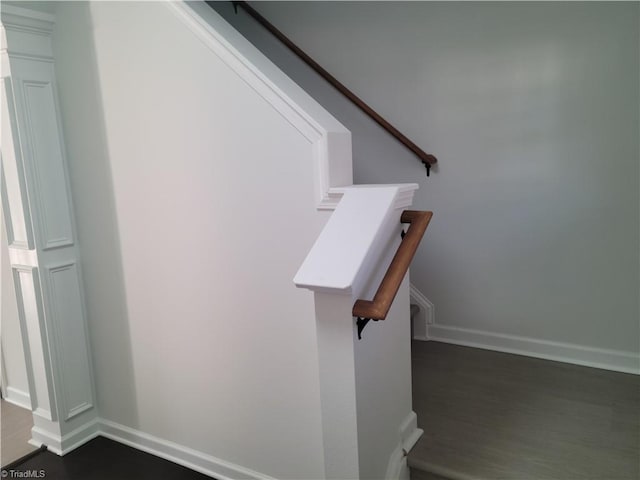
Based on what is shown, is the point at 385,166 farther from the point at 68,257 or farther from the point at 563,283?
the point at 68,257

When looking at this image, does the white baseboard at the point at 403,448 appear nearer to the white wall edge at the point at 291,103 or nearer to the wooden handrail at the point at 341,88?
the white wall edge at the point at 291,103

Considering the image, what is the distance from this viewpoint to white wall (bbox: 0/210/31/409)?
248 cm

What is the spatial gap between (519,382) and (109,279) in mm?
1950

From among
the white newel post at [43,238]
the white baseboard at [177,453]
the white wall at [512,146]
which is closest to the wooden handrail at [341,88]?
the white wall at [512,146]

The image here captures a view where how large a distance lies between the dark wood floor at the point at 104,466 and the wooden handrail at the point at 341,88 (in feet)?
6.14

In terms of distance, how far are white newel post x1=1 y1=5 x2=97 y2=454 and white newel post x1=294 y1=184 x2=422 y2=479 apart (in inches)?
54.4

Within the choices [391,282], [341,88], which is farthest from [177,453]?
[341,88]

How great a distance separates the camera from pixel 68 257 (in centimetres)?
219

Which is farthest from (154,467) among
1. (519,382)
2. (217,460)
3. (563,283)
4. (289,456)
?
(563,283)

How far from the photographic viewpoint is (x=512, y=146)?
94.3 inches

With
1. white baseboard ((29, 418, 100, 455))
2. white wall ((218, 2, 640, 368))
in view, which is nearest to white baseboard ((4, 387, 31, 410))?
white baseboard ((29, 418, 100, 455))

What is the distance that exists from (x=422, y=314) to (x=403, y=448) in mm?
1134

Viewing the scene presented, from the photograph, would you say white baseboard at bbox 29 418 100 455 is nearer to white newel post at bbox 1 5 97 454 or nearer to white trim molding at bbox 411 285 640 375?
white newel post at bbox 1 5 97 454

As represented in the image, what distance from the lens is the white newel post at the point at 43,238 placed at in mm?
1983
